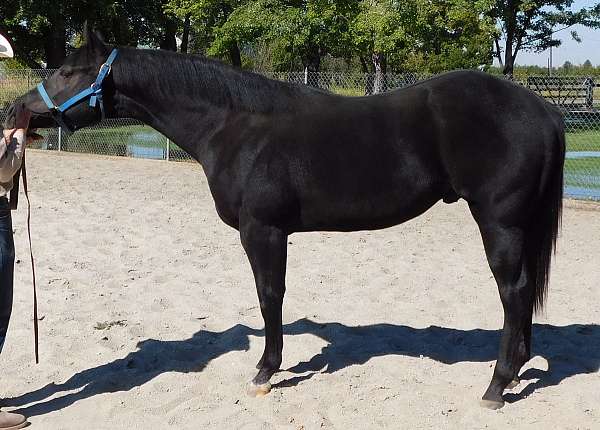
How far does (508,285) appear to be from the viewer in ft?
10.8

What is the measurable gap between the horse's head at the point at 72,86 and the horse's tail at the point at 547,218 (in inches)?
88.7

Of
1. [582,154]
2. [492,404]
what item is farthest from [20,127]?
[582,154]

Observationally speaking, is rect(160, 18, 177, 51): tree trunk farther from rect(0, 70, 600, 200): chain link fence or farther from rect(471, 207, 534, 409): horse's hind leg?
rect(471, 207, 534, 409): horse's hind leg

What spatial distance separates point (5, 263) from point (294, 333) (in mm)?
1846

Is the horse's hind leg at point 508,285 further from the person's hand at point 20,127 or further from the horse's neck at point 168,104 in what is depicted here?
the person's hand at point 20,127

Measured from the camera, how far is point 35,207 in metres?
7.96

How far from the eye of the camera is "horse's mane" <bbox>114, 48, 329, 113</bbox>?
11.2ft

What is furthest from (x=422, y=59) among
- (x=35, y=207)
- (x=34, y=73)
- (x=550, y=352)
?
(x=550, y=352)

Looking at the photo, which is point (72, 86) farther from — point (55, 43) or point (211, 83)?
point (55, 43)

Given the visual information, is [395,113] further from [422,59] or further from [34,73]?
[422,59]

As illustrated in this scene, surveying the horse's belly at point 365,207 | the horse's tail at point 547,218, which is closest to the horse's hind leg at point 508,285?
the horse's tail at point 547,218

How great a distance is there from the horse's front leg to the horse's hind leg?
1.03 meters

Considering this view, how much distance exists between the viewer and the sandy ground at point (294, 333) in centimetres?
323

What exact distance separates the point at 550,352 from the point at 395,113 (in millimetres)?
1835
